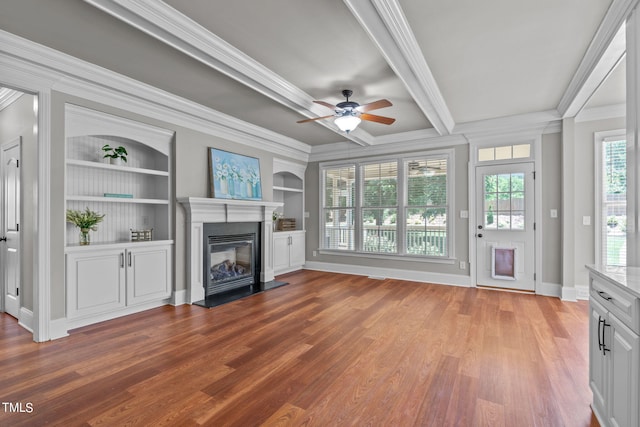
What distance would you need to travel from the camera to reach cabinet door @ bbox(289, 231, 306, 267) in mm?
6500

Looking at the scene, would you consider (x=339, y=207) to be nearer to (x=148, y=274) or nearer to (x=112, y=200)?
(x=148, y=274)

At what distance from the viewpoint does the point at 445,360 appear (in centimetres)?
259

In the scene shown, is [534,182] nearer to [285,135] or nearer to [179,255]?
A: [285,135]

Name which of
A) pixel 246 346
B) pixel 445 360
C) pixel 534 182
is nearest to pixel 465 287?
pixel 534 182

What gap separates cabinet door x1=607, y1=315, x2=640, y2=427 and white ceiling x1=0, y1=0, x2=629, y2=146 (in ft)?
7.46

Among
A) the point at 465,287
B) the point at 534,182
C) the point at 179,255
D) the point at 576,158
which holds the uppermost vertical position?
the point at 576,158

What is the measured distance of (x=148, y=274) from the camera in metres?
3.90

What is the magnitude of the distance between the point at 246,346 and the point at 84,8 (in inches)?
118

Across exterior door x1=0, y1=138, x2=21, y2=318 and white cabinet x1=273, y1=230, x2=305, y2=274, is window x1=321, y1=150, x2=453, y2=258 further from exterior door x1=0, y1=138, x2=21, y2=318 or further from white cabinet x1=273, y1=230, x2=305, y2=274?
exterior door x1=0, y1=138, x2=21, y2=318

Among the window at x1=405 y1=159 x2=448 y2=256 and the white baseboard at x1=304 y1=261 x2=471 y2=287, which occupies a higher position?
the window at x1=405 y1=159 x2=448 y2=256

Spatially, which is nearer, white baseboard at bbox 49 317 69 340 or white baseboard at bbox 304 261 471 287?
white baseboard at bbox 49 317 69 340

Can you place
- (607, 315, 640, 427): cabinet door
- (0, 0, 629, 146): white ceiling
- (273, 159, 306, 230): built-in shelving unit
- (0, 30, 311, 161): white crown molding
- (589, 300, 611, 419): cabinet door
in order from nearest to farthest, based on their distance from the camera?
(607, 315, 640, 427): cabinet door
(589, 300, 611, 419): cabinet door
(0, 0, 629, 146): white ceiling
(0, 30, 311, 161): white crown molding
(273, 159, 306, 230): built-in shelving unit

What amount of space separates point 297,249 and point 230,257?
6.01ft

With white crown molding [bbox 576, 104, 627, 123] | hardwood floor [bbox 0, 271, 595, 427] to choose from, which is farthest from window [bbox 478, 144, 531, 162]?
hardwood floor [bbox 0, 271, 595, 427]
